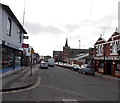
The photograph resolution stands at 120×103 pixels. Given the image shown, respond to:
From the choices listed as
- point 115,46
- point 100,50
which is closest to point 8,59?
point 115,46

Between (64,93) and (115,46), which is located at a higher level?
(115,46)

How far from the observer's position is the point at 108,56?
3119cm

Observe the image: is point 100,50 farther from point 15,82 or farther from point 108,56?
point 15,82

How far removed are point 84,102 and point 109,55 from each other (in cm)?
2365

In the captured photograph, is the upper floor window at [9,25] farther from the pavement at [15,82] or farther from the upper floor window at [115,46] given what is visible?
the upper floor window at [115,46]

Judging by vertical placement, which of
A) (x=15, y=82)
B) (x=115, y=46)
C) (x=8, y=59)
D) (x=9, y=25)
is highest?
(x=9, y=25)

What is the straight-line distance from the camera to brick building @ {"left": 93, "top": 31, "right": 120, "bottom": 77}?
93.1 feet

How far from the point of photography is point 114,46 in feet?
98.3

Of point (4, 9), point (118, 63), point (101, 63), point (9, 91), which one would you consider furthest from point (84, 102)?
point (101, 63)

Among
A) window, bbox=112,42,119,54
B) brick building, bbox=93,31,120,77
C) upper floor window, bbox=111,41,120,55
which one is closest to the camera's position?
brick building, bbox=93,31,120,77

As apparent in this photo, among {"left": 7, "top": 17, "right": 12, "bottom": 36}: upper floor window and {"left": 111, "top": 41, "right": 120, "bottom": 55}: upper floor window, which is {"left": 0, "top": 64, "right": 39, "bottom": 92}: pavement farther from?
{"left": 111, "top": 41, "right": 120, "bottom": 55}: upper floor window

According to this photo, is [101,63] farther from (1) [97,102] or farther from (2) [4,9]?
(1) [97,102]

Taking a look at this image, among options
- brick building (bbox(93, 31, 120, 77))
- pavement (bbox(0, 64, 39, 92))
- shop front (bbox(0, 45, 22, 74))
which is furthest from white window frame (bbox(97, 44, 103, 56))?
pavement (bbox(0, 64, 39, 92))

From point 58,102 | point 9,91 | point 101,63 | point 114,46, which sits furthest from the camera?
point 101,63
